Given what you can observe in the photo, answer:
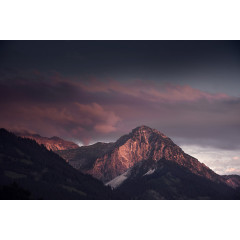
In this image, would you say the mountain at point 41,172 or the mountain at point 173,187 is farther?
the mountain at point 173,187

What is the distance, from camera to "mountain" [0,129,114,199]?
98.2 m

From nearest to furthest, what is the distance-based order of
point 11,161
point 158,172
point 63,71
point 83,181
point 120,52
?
point 120,52
point 63,71
point 11,161
point 83,181
point 158,172

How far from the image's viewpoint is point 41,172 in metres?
118

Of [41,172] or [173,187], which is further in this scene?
[173,187]

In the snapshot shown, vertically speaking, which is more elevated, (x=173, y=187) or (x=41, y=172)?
(x=41, y=172)

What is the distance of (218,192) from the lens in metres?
132

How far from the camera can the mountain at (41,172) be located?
98250mm

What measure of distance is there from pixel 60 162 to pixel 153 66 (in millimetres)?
80782

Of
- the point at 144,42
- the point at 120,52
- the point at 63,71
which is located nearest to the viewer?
the point at 144,42

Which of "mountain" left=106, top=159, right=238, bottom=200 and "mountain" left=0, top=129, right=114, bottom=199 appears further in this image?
"mountain" left=106, top=159, right=238, bottom=200
